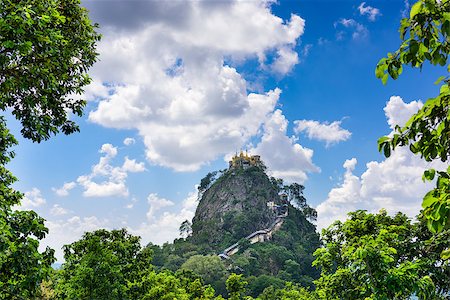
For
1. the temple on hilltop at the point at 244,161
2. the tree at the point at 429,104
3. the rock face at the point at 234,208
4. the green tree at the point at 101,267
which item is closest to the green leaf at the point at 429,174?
the tree at the point at 429,104

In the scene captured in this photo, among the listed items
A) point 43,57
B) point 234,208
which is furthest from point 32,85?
point 234,208

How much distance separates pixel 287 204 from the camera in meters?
122

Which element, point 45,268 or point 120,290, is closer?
point 45,268

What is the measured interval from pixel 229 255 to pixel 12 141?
9215 cm

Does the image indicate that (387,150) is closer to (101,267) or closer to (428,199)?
(428,199)

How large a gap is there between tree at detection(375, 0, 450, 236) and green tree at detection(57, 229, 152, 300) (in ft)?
54.0

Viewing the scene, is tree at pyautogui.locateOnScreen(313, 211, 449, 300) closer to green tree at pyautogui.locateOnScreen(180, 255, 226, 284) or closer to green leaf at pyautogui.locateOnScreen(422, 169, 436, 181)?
green leaf at pyautogui.locateOnScreen(422, 169, 436, 181)

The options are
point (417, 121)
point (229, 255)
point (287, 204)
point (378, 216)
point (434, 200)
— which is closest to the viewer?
point (434, 200)

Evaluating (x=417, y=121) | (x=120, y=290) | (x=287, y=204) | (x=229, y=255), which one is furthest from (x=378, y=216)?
(x=287, y=204)

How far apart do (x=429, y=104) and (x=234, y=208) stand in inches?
4535

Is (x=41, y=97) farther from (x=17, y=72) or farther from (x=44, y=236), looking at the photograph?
(x=44, y=236)

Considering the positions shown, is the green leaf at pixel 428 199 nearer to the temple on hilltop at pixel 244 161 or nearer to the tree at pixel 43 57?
the tree at pixel 43 57

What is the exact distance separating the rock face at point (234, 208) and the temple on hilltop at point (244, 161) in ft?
8.44

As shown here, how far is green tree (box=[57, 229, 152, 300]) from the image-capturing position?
55.5 feet
